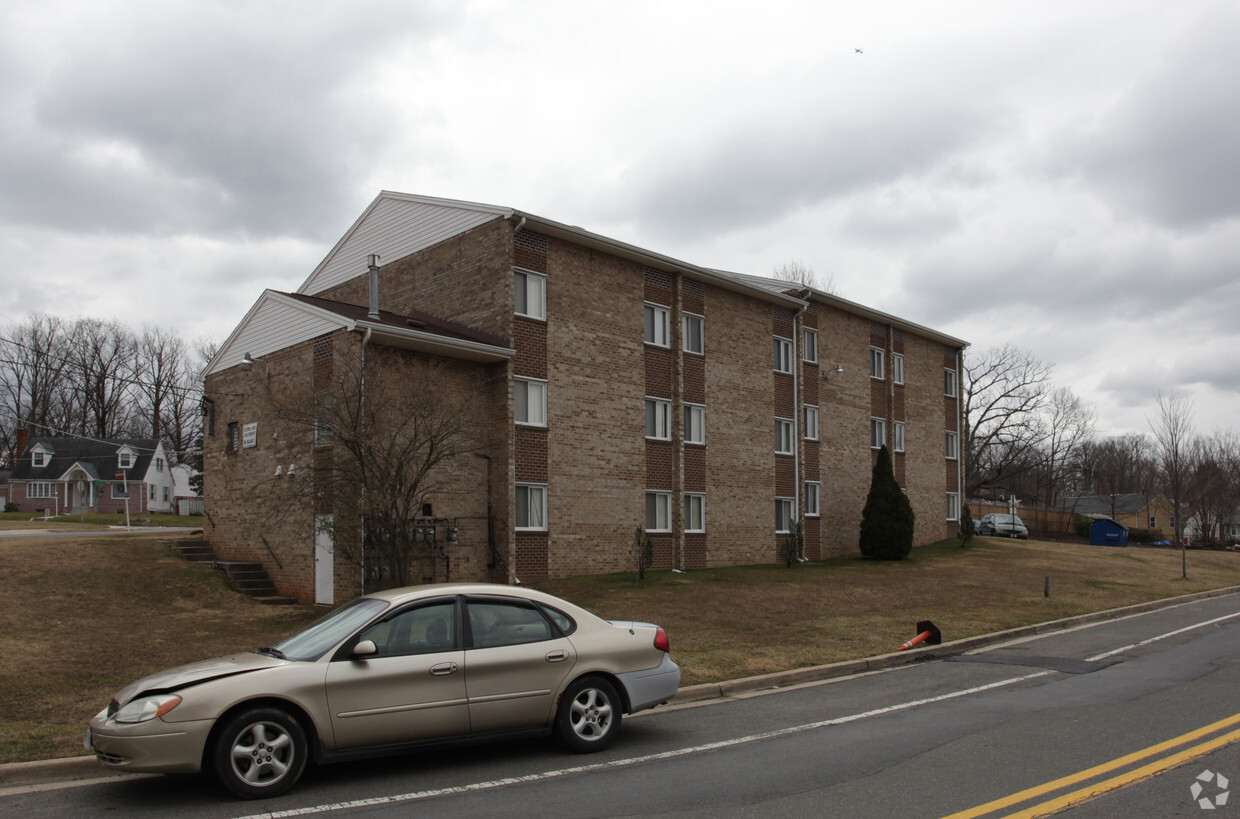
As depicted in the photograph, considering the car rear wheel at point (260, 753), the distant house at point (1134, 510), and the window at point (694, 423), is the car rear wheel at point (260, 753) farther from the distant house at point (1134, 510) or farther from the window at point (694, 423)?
the distant house at point (1134, 510)

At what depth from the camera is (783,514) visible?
30031 mm

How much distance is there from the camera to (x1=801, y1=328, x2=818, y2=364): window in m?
31.8

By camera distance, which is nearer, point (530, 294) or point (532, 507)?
point (532, 507)

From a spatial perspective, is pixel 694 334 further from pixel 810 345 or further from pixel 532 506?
pixel 532 506

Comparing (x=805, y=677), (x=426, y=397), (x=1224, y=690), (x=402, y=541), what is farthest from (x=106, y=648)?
(x=1224, y=690)

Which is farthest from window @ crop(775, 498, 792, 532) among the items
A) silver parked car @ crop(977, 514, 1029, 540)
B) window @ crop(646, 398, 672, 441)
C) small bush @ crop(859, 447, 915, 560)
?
silver parked car @ crop(977, 514, 1029, 540)

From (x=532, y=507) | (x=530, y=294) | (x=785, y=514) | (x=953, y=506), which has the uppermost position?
(x=530, y=294)

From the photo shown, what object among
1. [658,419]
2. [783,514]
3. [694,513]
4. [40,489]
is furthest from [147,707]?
[40,489]

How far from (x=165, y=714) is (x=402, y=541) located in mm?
10193

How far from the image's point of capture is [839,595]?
20375mm

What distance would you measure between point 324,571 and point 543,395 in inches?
257

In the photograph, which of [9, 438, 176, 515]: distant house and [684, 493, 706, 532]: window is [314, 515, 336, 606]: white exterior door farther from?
[9, 438, 176, 515]: distant house

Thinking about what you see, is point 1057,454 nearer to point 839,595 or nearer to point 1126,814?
point 839,595

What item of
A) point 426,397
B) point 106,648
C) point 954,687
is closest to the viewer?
point 954,687
